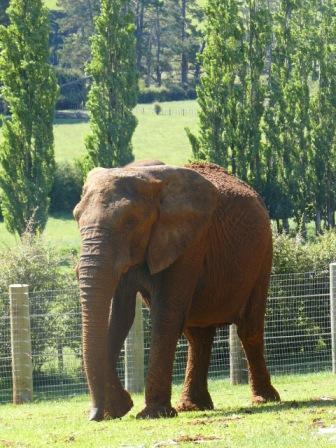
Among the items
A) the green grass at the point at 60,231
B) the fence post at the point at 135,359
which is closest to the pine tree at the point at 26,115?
the green grass at the point at 60,231

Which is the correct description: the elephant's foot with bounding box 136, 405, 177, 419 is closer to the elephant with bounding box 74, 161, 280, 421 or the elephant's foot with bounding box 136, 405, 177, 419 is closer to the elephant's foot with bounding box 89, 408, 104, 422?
the elephant with bounding box 74, 161, 280, 421

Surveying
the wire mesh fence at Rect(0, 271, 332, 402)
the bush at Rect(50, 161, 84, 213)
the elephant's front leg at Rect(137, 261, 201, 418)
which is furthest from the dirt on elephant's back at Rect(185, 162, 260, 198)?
the bush at Rect(50, 161, 84, 213)

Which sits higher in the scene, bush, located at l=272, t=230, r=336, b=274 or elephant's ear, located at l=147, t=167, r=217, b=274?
elephant's ear, located at l=147, t=167, r=217, b=274

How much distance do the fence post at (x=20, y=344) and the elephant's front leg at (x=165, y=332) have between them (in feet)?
12.2

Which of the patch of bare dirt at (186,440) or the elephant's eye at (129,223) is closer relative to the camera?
the patch of bare dirt at (186,440)

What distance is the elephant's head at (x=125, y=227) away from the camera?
36.2 feet

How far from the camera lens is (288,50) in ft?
172

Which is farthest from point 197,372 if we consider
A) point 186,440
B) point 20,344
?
point 186,440

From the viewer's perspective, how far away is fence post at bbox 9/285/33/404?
1527 cm

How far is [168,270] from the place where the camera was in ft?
39.0

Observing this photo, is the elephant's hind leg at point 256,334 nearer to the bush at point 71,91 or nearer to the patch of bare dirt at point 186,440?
the patch of bare dirt at point 186,440

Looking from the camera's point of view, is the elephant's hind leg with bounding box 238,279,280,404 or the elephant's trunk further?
the elephant's hind leg with bounding box 238,279,280,404

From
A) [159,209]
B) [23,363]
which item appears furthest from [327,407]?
[23,363]

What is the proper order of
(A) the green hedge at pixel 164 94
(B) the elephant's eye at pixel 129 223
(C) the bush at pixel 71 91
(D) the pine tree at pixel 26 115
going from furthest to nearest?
(A) the green hedge at pixel 164 94 → (C) the bush at pixel 71 91 → (D) the pine tree at pixel 26 115 → (B) the elephant's eye at pixel 129 223
